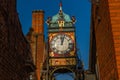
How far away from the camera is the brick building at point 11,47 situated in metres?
11.4

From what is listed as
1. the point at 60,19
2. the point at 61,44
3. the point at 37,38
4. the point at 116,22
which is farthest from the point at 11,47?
the point at 37,38

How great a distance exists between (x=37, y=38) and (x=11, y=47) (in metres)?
22.0

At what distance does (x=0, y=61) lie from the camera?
10922 millimetres

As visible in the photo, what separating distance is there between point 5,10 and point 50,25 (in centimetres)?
1034

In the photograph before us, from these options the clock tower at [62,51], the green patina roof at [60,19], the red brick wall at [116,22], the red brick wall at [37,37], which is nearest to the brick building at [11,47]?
the red brick wall at [116,22]

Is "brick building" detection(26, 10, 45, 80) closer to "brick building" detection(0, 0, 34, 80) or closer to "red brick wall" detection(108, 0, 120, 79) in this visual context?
"brick building" detection(0, 0, 34, 80)

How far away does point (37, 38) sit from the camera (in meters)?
34.4

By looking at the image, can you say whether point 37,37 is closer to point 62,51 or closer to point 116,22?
point 62,51

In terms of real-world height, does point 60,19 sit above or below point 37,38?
above

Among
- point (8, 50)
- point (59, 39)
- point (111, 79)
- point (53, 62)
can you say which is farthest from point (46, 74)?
point (111, 79)

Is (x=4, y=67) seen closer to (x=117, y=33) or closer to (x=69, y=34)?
(x=117, y=33)

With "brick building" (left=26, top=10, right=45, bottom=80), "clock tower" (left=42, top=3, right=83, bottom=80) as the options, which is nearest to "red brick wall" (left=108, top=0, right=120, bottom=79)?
"clock tower" (left=42, top=3, right=83, bottom=80)

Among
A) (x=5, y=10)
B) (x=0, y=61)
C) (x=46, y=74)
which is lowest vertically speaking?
(x=46, y=74)

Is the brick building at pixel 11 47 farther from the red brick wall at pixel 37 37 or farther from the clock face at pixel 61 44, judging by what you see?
the red brick wall at pixel 37 37
